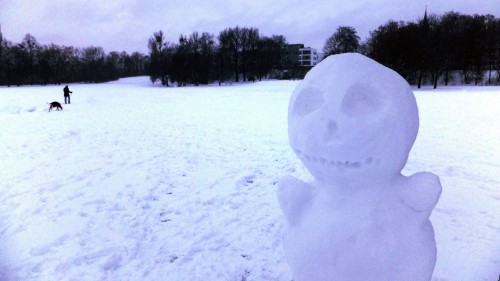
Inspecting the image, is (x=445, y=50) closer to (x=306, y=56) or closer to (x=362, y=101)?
(x=362, y=101)

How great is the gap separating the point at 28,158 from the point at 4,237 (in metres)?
4.54

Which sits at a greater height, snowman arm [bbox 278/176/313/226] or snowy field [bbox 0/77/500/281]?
snowman arm [bbox 278/176/313/226]

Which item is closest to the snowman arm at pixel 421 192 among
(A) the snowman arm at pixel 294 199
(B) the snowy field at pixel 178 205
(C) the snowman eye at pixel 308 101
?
(A) the snowman arm at pixel 294 199

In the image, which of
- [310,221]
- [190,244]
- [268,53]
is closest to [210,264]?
[190,244]

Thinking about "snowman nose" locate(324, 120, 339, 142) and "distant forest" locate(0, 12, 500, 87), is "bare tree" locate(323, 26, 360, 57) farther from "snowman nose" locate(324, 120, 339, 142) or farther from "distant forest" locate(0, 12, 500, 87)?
"snowman nose" locate(324, 120, 339, 142)

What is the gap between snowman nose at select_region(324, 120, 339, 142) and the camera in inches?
76.9

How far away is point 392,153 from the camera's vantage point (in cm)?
200

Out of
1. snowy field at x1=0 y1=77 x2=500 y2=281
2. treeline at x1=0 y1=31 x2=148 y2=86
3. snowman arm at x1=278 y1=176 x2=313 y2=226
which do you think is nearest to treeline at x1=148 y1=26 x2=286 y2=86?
treeline at x1=0 y1=31 x2=148 y2=86

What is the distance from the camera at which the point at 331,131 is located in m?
1.96

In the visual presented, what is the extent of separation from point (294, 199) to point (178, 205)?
3833 mm

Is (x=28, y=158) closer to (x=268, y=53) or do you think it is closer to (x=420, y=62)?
(x=420, y=62)

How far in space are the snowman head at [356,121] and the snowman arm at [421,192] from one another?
129mm

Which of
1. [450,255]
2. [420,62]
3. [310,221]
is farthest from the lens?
[420,62]

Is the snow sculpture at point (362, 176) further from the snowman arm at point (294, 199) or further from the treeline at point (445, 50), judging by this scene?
the treeline at point (445, 50)
